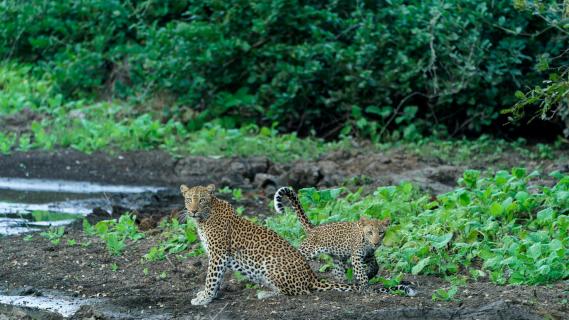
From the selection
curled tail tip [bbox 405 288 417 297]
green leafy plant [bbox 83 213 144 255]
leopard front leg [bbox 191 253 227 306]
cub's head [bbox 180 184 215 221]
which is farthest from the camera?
green leafy plant [bbox 83 213 144 255]

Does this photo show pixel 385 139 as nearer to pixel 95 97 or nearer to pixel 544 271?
pixel 95 97

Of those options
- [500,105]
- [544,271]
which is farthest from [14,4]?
[544,271]

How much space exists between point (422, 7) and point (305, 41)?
7.80 ft

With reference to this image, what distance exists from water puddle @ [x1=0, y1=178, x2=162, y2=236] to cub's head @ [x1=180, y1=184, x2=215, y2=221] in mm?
3546

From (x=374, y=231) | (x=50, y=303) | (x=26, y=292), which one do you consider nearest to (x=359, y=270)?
(x=374, y=231)

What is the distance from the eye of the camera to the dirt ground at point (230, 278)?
25.3 ft

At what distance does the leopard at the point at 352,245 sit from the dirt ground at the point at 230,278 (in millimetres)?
324

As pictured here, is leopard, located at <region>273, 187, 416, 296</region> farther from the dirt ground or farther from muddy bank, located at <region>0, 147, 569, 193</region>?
muddy bank, located at <region>0, 147, 569, 193</region>

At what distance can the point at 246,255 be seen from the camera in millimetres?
8492

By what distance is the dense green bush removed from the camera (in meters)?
16.5

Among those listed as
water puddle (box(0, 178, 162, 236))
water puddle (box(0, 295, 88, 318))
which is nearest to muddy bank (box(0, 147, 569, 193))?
water puddle (box(0, 178, 162, 236))

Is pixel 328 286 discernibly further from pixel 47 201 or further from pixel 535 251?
pixel 47 201

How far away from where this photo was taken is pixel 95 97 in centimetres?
2044

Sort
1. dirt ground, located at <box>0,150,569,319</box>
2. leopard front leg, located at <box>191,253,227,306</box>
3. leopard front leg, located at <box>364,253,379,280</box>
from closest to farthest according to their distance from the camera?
dirt ground, located at <box>0,150,569,319</box> → leopard front leg, located at <box>191,253,227,306</box> → leopard front leg, located at <box>364,253,379,280</box>
